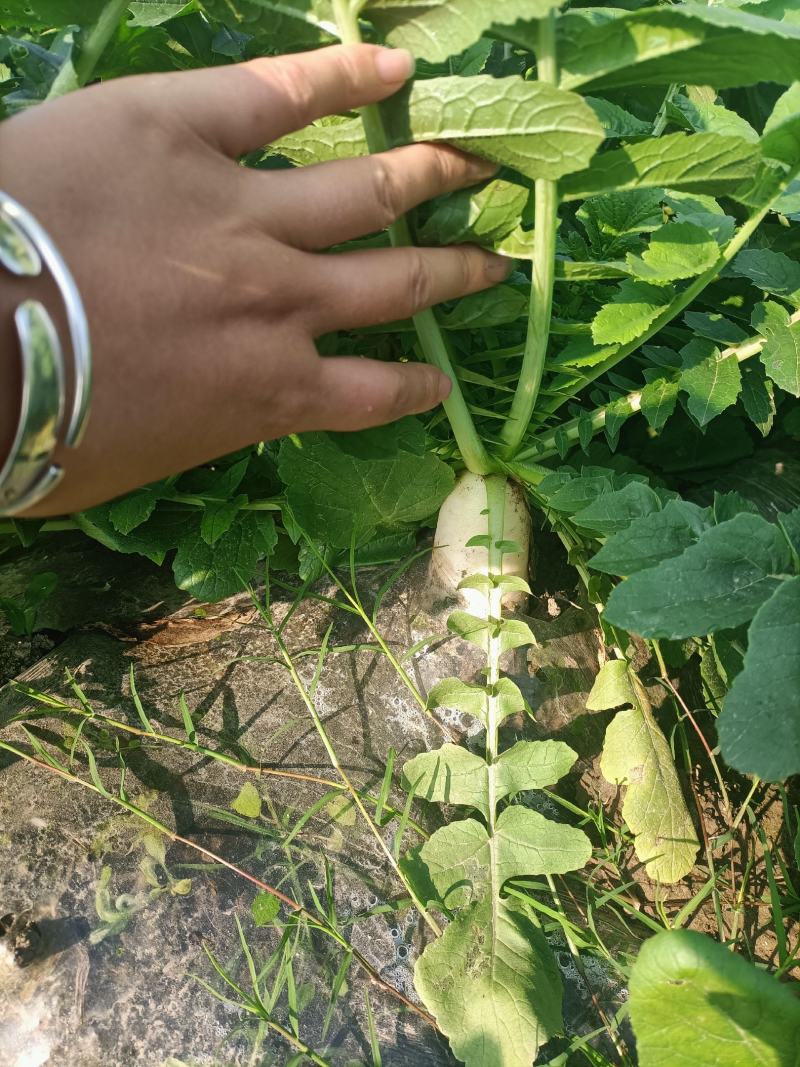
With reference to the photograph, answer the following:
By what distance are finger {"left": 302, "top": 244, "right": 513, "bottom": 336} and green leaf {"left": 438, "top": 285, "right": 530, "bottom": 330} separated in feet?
0.24

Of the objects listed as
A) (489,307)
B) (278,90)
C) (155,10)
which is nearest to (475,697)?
(489,307)

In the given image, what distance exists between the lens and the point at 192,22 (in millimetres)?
1351

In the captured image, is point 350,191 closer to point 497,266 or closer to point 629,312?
point 497,266

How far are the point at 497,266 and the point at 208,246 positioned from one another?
476 millimetres

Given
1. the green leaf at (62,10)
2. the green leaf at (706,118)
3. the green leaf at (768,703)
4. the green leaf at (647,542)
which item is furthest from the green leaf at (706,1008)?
the green leaf at (62,10)

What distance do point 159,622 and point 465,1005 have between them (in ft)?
3.14

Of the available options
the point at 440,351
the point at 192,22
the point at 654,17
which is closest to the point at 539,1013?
the point at 440,351

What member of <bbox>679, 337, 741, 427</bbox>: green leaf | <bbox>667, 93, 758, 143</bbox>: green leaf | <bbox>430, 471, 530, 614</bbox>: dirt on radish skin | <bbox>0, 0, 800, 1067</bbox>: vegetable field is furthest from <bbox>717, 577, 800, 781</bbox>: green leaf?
<bbox>667, 93, 758, 143</bbox>: green leaf

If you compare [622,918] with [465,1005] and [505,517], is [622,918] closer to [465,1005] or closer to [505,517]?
[465,1005]

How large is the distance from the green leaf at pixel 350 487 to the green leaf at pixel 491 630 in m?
0.23

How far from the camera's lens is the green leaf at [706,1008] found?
0.96 meters

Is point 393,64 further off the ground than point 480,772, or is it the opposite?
point 393,64

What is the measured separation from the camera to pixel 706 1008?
3.23 ft

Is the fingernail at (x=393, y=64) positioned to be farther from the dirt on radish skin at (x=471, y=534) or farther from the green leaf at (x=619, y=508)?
the dirt on radish skin at (x=471, y=534)
